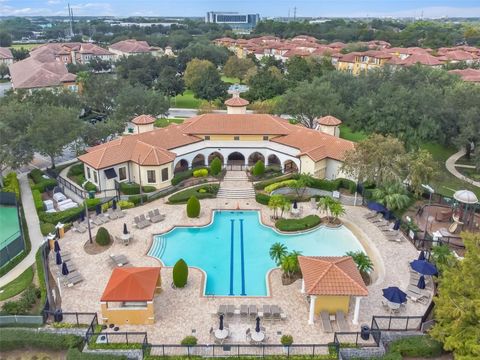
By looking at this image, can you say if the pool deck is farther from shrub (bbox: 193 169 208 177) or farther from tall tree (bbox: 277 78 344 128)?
tall tree (bbox: 277 78 344 128)

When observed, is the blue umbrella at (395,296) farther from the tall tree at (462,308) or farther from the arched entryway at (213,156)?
the arched entryway at (213,156)

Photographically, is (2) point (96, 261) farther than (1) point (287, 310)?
Yes

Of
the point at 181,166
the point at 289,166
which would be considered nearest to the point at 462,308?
the point at 289,166

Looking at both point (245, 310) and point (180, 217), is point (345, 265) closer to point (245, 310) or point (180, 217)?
point (245, 310)

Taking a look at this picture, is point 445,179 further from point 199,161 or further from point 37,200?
point 37,200

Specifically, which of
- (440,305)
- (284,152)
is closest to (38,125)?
(284,152)
